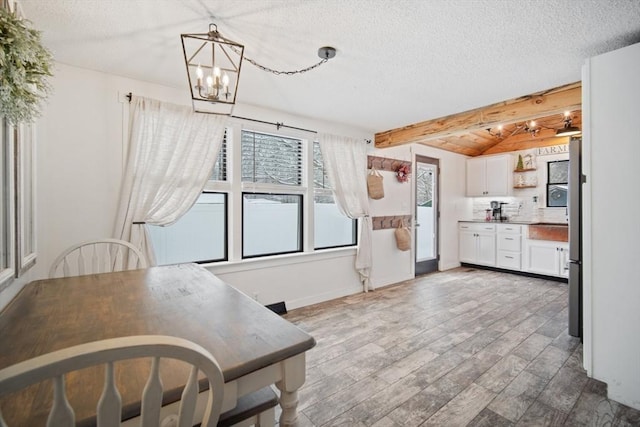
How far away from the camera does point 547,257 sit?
474 centimetres

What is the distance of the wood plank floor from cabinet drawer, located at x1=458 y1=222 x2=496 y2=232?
1.78 meters

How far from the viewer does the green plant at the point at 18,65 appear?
0.98 metres

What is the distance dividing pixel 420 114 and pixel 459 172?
2.94 metres

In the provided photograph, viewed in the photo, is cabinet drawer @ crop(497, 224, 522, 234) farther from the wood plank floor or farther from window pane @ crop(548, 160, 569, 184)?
the wood plank floor

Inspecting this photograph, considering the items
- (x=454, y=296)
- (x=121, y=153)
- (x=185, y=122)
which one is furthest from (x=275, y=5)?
(x=454, y=296)

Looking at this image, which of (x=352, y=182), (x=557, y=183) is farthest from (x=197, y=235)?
(x=557, y=183)

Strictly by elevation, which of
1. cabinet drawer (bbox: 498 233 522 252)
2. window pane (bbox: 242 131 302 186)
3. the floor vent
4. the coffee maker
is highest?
window pane (bbox: 242 131 302 186)

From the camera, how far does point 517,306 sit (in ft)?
11.8

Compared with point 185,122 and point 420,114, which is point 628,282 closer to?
point 420,114

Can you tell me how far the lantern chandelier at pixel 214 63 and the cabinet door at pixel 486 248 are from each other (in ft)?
15.6

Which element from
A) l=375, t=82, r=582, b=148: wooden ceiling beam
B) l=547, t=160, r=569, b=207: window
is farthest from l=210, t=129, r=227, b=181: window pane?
l=547, t=160, r=569, b=207: window

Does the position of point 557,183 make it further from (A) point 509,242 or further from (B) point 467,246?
(B) point 467,246

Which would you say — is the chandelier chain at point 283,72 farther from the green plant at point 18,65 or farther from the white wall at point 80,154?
the green plant at point 18,65

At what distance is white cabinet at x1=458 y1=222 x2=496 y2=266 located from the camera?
17.8 feet
